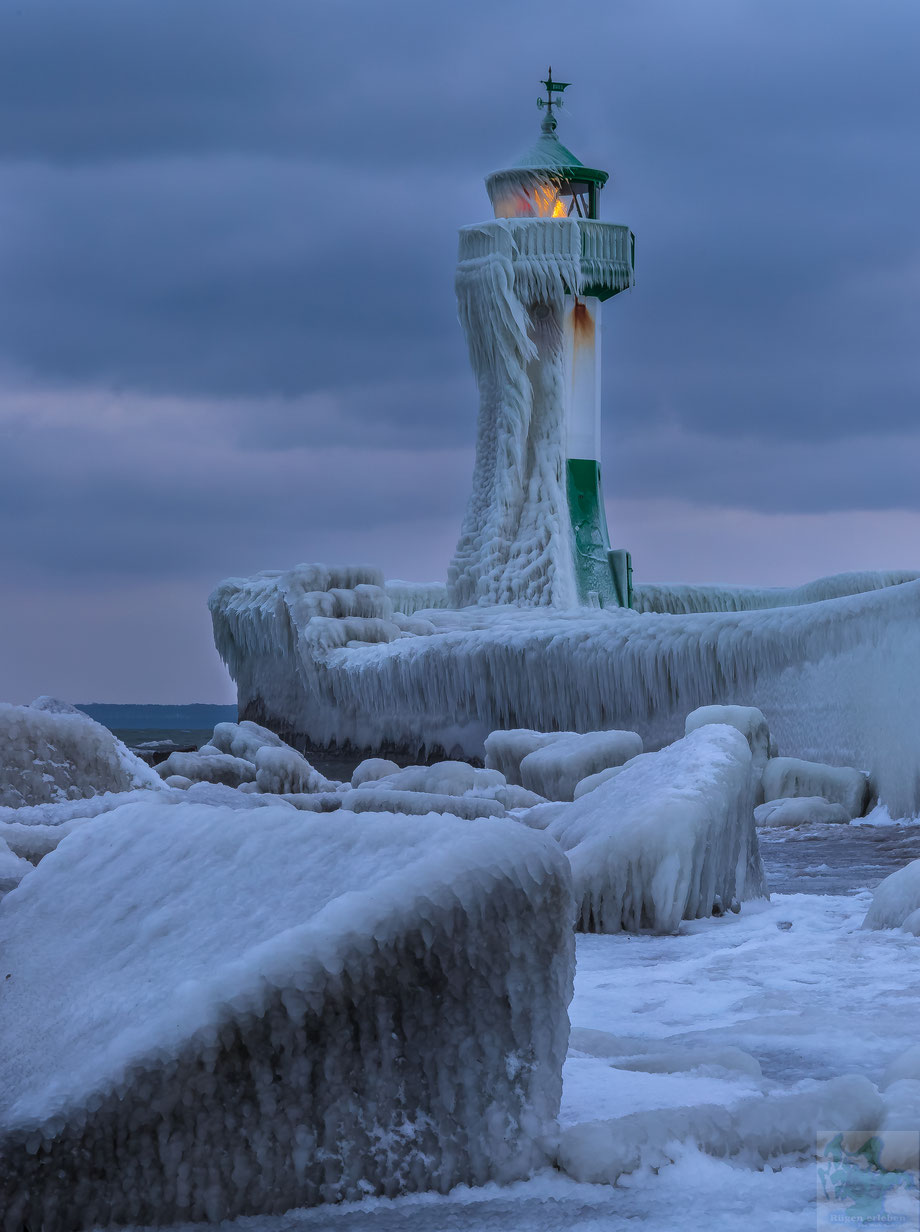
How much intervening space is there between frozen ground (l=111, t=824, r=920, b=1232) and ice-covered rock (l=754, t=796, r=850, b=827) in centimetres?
267

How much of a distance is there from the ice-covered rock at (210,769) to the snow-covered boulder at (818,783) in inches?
143

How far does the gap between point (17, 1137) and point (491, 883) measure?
69cm

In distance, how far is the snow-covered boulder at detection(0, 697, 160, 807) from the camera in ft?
15.4

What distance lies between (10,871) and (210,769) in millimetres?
7567

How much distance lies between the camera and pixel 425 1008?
1937mm

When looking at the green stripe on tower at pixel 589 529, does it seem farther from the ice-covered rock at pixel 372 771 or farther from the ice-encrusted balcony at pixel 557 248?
the ice-covered rock at pixel 372 771

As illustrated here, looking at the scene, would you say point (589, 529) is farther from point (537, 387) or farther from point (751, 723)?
point (751, 723)

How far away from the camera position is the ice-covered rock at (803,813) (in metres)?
8.38

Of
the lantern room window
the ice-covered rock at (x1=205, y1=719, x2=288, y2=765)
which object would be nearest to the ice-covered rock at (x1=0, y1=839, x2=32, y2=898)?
the ice-covered rock at (x1=205, y1=719, x2=288, y2=765)

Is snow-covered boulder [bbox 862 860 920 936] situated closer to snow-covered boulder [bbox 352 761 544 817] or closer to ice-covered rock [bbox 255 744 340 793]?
snow-covered boulder [bbox 352 761 544 817]

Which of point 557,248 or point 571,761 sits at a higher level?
point 557,248

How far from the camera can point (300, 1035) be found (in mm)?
1871
